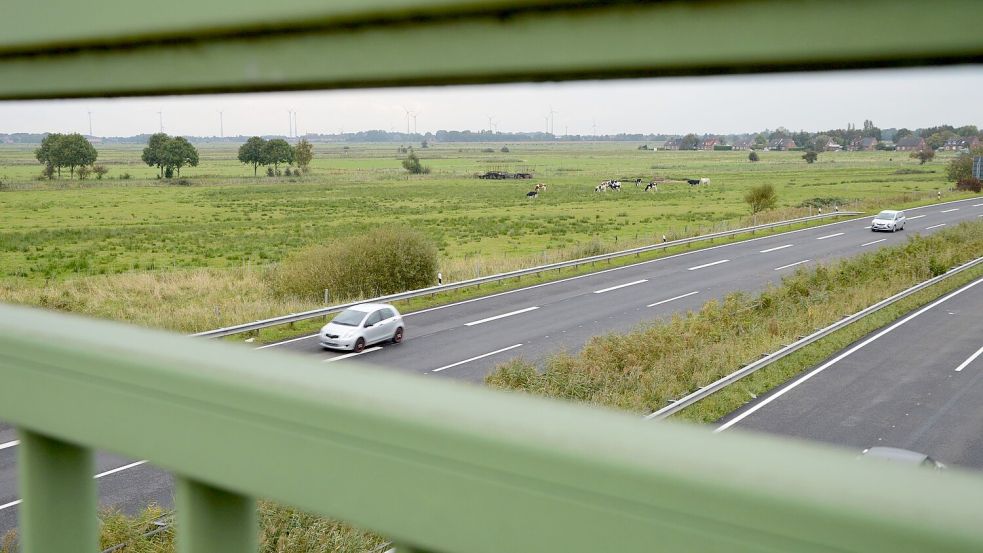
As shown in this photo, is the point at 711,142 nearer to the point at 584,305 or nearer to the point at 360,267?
the point at 360,267

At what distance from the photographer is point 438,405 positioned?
0.75 meters

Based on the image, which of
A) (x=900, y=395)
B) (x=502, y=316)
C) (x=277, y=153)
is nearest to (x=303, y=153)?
(x=277, y=153)

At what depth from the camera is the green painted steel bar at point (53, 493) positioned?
1137mm

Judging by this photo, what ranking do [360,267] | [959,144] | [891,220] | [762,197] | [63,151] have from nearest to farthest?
[959,144]
[63,151]
[360,267]
[891,220]
[762,197]

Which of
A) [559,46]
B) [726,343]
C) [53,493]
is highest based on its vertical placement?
[559,46]

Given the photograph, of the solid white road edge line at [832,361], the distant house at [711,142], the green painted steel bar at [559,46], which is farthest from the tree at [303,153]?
the solid white road edge line at [832,361]

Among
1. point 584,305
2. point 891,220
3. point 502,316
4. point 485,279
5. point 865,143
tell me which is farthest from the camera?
point 891,220

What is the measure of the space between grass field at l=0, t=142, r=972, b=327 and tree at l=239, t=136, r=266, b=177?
0.13 ft

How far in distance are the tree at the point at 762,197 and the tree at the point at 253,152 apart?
1513 inches

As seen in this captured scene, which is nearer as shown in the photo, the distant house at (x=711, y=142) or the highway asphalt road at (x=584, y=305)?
the distant house at (x=711, y=142)

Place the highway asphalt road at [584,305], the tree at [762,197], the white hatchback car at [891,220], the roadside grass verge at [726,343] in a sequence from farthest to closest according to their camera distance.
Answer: the tree at [762,197] → the white hatchback car at [891,220] → the highway asphalt road at [584,305] → the roadside grass verge at [726,343]

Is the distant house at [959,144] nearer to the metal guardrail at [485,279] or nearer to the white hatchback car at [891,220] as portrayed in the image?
the metal guardrail at [485,279]

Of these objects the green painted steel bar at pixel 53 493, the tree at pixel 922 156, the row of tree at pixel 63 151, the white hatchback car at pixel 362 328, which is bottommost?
the white hatchback car at pixel 362 328

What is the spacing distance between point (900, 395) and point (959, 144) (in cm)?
1051
